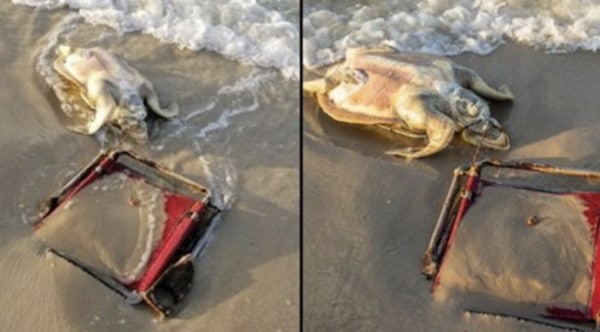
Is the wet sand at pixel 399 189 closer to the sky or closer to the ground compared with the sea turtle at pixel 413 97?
closer to the ground

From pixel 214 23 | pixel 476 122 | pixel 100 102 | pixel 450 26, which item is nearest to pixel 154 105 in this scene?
pixel 100 102

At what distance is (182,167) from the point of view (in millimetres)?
4551

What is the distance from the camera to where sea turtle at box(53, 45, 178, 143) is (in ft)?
15.4

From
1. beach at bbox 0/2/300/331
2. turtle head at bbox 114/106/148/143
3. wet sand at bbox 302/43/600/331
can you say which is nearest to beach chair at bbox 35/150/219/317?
beach at bbox 0/2/300/331

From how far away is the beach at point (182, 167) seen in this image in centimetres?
386

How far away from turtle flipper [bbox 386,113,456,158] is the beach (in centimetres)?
59

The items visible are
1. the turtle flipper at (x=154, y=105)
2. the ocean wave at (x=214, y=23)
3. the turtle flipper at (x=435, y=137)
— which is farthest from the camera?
the ocean wave at (x=214, y=23)

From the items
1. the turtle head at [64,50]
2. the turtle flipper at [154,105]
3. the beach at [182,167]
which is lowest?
the beach at [182,167]

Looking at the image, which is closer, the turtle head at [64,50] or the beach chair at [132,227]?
the beach chair at [132,227]

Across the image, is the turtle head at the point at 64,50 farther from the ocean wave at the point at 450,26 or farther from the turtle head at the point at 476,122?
the turtle head at the point at 476,122

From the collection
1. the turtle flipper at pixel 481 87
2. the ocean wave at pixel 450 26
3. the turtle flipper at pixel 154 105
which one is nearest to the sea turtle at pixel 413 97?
the turtle flipper at pixel 481 87

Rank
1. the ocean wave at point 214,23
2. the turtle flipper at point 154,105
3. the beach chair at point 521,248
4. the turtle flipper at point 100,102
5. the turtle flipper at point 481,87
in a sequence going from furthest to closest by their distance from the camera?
1. the ocean wave at point 214,23
2. the turtle flipper at point 481,87
3. the turtle flipper at point 154,105
4. the turtle flipper at point 100,102
5. the beach chair at point 521,248

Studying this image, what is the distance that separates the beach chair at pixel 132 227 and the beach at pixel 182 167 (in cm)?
7

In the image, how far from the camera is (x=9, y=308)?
151 inches
